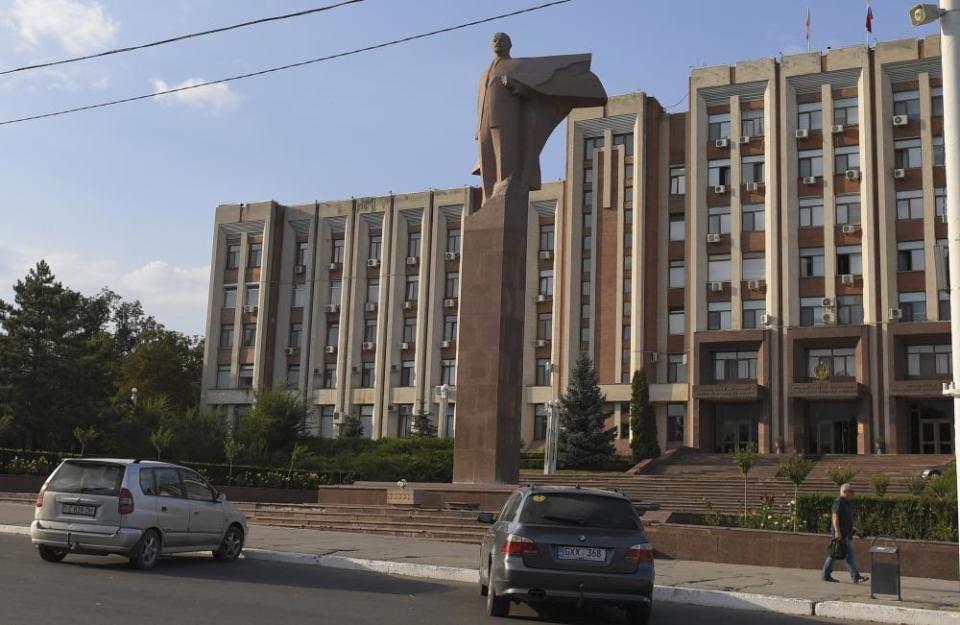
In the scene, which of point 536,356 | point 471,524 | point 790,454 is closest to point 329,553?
point 471,524

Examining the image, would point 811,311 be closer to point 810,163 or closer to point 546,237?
point 810,163

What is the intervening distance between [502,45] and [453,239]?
3194 cm

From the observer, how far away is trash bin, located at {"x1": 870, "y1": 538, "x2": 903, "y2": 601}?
11.2 metres

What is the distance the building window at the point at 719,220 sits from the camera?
160 ft

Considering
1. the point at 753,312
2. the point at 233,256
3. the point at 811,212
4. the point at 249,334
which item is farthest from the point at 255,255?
the point at 811,212

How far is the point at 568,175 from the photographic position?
52.9 meters

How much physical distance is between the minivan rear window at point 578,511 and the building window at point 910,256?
39.4 meters

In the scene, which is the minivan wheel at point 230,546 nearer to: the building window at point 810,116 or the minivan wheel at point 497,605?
the minivan wheel at point 497,605

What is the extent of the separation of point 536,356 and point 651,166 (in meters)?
11.6

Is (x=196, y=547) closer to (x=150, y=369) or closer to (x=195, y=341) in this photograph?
(x=150, y=369)

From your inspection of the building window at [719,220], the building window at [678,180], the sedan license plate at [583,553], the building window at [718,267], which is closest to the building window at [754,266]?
the building window at [718,267]

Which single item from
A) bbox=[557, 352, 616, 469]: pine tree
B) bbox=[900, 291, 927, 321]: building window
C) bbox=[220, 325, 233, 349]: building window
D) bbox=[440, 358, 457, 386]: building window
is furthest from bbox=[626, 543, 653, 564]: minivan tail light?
bbox=[220, 325, 233, 349]: building window

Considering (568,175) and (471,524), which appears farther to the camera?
(568,175)

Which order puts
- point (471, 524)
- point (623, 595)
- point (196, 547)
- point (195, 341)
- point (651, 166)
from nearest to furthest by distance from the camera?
point (623, 595) < point (196, 547) < point (471, 524) < point (651, 166) < point (195, 341)
